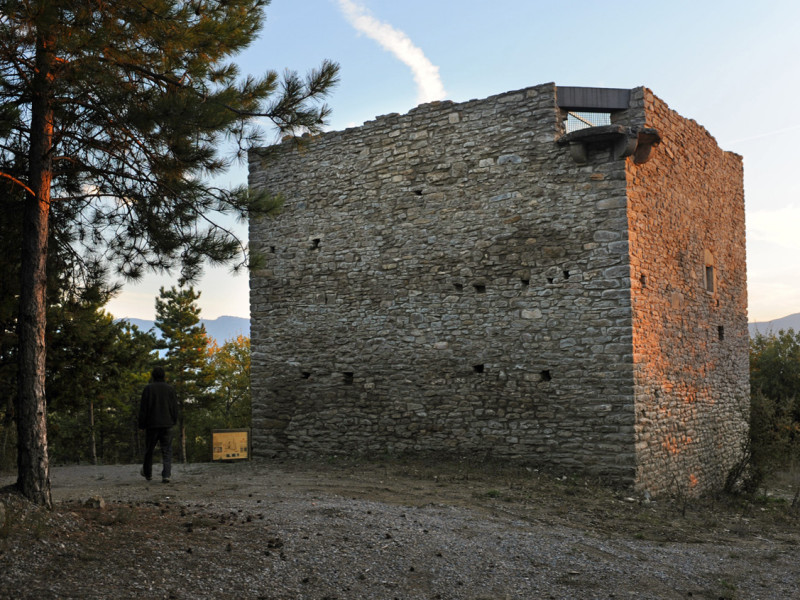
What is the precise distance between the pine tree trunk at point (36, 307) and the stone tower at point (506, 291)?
11.7 feet

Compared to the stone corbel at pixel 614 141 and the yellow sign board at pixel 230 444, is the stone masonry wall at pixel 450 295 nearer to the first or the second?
the stone corbel at pixel 614 141

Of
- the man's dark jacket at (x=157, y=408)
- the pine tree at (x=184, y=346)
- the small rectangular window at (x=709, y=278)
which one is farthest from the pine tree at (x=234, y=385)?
the small rectangular window at (x=709, y=278)

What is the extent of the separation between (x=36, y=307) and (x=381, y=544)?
11.5ft

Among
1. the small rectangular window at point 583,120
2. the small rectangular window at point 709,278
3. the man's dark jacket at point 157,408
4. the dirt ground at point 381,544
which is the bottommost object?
the dirt ground at point 381,544

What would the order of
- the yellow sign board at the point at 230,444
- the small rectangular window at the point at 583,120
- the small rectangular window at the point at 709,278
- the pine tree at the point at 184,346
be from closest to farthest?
the small rectangular window at the point at 583,120 < the yellow sign board at the point at 230,444 < the small rectangular window at the point at 709,278 < the pine tree at the point at 184,346

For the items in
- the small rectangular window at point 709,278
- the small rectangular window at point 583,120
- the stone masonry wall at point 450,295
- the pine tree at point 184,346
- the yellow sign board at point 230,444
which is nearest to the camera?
the stone masonry wall at point 450,295

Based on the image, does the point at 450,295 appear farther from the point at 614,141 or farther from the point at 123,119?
the point at 123,119

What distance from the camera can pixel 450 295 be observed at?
33.9 ft

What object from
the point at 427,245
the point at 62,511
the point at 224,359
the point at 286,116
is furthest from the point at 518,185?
the point at 224,359

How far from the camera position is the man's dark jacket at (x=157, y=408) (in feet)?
27.7

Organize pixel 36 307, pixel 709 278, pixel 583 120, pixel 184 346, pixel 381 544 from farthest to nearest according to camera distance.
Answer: pixel 184 346 < pixel 709 278 < pixel 583 120 < pixel 36 307 < pixel 381 544

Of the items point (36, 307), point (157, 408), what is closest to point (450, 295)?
point (157, 408)

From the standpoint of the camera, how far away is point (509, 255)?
9.96 metres

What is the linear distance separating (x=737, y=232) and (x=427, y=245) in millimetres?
7021
